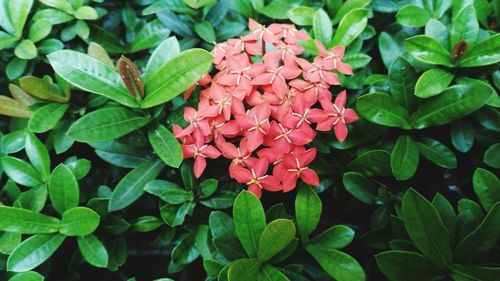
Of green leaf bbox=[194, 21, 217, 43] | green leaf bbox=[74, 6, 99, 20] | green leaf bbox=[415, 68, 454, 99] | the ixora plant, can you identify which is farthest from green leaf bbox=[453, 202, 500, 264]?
green leaf bbox=[74, 6, 99, 20]

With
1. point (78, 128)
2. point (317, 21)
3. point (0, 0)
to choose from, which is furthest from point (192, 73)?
point (0, 0)

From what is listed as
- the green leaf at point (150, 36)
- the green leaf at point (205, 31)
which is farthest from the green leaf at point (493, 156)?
the green leaf at point (150, 36)

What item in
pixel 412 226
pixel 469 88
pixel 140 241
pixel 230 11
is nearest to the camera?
pixel 412 226

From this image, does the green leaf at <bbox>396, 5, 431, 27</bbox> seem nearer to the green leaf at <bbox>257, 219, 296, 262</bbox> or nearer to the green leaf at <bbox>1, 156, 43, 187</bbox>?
the green leaf at <bbox>257, 219, 296, 262</bbox>

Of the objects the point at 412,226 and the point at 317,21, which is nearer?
the point at 412,226

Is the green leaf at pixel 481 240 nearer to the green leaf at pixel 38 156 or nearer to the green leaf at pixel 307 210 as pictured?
the green leaf at pixel 307 210

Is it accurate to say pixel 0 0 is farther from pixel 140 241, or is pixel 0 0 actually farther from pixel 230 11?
pixel 140 241
